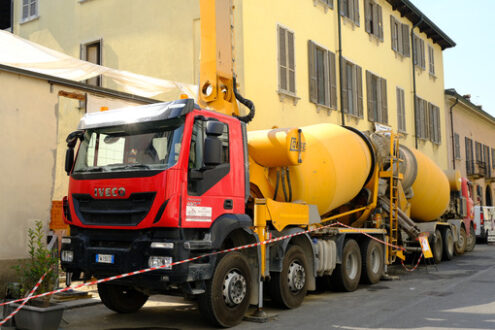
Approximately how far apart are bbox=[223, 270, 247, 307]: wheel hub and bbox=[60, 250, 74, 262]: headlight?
6.69 feet

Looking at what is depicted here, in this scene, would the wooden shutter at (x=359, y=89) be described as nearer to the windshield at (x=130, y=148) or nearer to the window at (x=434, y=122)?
the window at (x=434, y=122)

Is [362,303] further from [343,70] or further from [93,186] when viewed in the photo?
[343,70]

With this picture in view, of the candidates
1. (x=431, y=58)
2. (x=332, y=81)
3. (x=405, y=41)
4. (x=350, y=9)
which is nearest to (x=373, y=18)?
(x=350, y=9)

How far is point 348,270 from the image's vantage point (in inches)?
408

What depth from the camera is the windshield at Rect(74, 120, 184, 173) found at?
6.61 m

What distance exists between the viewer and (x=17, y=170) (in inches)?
376

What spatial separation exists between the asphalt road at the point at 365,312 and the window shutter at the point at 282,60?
6.62 metres

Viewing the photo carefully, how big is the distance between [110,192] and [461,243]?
47.4 feet

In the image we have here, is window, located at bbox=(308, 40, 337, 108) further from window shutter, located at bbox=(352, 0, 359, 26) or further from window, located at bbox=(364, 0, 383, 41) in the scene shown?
window, located at bbox=(364, 0, 383, 41)

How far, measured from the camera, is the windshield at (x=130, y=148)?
6.61 metres

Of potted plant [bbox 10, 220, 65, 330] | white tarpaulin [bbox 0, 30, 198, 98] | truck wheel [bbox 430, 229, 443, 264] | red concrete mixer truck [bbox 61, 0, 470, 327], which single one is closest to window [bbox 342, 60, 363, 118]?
truck wheel [bbox 430, 229, 443, 264]

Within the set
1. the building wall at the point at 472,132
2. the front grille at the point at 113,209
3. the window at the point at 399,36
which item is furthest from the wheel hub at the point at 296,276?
the building wall at the point at 472,132

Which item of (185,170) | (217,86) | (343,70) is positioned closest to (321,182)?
(217,86)

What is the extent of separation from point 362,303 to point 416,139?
59.4ft
